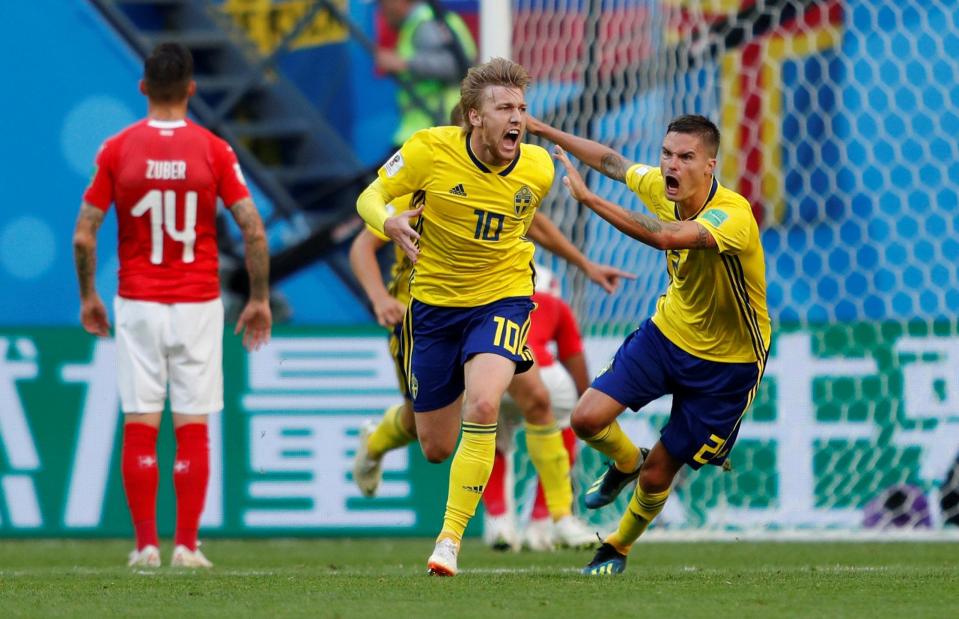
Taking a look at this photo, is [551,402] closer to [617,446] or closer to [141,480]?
[617,446]

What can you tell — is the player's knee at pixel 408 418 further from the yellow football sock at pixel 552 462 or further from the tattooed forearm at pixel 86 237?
the tattooed forearm at pixel 86 237

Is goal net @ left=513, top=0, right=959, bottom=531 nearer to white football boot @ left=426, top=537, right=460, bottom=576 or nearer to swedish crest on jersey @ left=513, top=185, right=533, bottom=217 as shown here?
swedish crest on jersey @ left=513, top=185, right=533, bottom=217

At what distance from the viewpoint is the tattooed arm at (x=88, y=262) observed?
7.00 m

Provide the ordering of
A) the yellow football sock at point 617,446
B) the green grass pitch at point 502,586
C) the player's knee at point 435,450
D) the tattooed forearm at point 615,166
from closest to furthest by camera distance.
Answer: the green grass pitch at point 502,586
the yellow football sock at point 617,446
the tattooed forearm at point 615,166
the player's knee at point 435,450

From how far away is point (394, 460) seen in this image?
9.03 metres

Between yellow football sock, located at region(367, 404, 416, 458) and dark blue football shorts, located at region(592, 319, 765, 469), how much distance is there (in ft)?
5.55

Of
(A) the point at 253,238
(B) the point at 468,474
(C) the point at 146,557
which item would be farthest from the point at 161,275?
(B) the point at 468,474

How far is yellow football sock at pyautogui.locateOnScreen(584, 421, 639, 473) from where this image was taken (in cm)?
624

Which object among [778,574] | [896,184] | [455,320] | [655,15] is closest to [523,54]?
[655,15]

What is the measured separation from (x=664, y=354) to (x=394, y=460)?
10.3 feet

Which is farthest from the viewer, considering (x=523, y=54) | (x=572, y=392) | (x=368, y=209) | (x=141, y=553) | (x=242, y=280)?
(x=242, y=280)

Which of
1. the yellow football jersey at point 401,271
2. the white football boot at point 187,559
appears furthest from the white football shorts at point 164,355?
the yellow football jersey at point 401,271

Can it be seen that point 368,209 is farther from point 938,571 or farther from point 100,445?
point 100,445

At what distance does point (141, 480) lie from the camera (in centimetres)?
706
